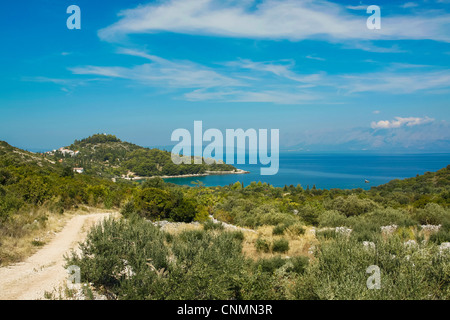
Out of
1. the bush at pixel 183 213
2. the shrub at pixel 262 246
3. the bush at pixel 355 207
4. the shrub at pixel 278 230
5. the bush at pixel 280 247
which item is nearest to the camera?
the bush at pixel 280 247

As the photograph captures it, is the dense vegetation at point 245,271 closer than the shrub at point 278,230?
Yes

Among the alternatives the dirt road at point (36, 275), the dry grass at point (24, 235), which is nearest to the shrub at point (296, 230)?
the dirt road at point (36, 275)

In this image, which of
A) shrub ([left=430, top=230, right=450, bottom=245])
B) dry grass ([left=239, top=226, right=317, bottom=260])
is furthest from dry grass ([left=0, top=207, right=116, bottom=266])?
shrub ([left=430, top=230, right=450, bottom=245])

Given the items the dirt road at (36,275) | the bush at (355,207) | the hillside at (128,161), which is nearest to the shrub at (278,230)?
the dirt road at (36,275)

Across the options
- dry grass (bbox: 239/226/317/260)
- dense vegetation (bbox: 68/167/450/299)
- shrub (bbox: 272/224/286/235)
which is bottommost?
shrub (bbox: 272/224/286/235)

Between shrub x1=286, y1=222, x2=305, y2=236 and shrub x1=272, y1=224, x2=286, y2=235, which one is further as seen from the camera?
shrub x1=272, y1=224, x2=286, y2=235

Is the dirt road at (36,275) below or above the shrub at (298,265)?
below

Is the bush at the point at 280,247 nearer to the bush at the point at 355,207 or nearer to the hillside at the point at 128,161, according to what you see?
the bush at the point at 355,207

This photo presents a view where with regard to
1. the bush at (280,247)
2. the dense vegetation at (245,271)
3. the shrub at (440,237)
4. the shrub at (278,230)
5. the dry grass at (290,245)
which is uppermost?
the dense vegetation at (245,271)

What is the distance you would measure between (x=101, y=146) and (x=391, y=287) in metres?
177

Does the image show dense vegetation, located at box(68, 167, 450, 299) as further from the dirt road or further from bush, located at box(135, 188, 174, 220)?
bush, located at box(135, 188, 174, 220)

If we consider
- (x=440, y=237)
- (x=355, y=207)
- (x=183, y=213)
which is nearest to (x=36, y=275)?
(x=183, y=213)

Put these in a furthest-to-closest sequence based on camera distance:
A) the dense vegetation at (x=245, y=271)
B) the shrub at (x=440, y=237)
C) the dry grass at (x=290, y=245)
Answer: the shrub at (x=440, y=237) → the dry grass at (x=290, y=245) → the dense vegetation at (x=245, y=271)
